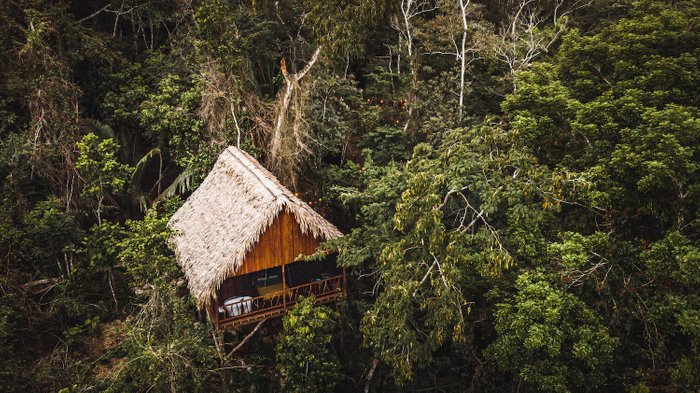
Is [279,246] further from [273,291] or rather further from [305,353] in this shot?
[305,353]

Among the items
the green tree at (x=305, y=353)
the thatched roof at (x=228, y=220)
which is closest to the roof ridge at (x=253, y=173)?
the thatched roof at (x=228, y=220)

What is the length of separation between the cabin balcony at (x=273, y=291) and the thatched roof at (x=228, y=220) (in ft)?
2.97

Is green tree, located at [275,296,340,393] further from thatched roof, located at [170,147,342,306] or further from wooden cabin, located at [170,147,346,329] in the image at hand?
thatched roof, located at [170,147,342,306]

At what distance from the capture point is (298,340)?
8.81m

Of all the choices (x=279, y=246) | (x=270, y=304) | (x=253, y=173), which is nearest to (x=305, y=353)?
(x=270, y=304)

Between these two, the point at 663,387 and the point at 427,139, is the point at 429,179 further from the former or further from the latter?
the point at 427,139

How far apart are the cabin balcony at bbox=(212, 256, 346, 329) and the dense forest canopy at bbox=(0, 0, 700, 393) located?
0.58 metres

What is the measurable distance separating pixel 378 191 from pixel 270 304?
3647mm

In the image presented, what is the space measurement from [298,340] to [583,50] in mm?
8359

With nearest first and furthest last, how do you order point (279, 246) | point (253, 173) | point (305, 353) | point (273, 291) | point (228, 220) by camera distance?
point (305, 353) < point (279, 246) < point (228, 220) < point (253, 173) < point (273, 291)

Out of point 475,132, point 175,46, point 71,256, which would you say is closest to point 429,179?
point 475,132

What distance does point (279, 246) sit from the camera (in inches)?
374

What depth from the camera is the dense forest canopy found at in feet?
24.3

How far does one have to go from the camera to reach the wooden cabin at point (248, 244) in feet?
29.9
